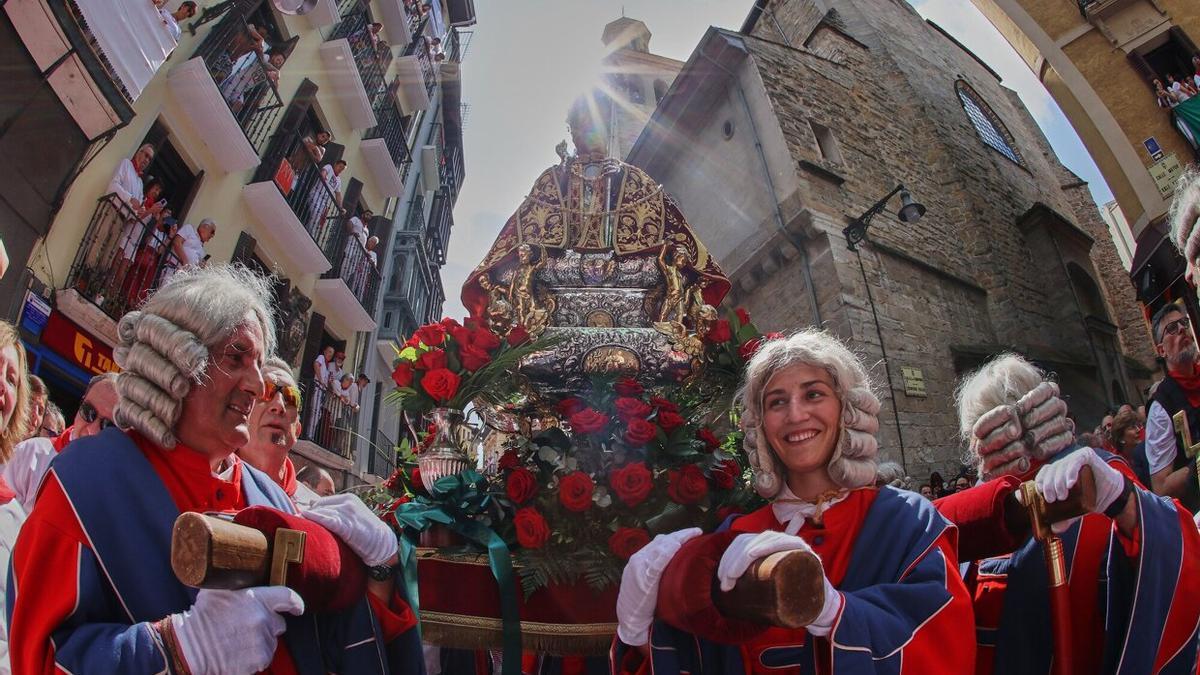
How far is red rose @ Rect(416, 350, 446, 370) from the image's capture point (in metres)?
2.68

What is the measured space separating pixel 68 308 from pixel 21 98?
2.06 metres

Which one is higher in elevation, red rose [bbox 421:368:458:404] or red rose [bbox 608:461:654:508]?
red rose [bbox 421:368:458:404]

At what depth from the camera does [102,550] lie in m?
1.38

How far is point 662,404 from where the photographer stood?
103 inches

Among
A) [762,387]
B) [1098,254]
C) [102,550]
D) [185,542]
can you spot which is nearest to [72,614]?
[102,550]

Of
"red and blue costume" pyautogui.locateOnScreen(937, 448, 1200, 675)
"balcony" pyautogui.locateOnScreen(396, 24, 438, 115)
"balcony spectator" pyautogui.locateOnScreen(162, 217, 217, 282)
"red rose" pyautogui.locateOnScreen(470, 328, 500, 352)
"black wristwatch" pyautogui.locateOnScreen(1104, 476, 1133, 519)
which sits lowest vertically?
"red and blue costume" pyautogui.locateOnScreen(937, 448, 1200, 675)

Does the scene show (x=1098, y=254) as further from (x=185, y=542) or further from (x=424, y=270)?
(x=185, y=542)

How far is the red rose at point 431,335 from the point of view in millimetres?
2768

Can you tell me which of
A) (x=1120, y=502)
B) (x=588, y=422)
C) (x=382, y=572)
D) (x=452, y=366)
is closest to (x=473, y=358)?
(x=452, y=366)

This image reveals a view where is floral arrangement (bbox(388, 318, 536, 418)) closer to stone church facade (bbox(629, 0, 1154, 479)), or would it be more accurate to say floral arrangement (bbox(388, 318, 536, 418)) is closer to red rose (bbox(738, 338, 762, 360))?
red rose (bbox(738, 338, 762, 360))

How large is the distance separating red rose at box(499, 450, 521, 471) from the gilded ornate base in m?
0.51

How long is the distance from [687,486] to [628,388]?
0.53m

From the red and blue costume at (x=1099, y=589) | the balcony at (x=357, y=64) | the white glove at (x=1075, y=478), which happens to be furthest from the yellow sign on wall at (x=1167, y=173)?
the balcony at (x=357, y=64)

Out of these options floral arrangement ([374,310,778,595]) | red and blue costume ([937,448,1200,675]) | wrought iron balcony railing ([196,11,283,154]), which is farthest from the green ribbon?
wrought iron balcony railing ([196,11,283,154])
